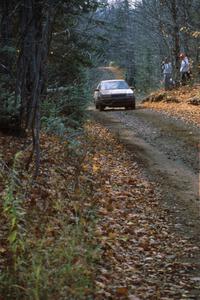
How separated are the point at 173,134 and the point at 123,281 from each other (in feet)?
41.3

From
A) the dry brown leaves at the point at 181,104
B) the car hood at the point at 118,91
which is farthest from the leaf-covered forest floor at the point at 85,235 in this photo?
the car hood at the point at 118,91

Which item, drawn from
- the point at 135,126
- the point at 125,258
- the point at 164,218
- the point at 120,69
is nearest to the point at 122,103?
the point at 135,126

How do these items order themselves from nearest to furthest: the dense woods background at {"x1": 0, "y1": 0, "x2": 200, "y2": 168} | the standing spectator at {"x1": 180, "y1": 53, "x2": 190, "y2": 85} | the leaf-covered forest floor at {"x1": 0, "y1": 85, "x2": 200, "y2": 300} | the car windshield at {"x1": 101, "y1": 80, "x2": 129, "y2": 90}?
1. the leaf-covered forest floor at {"x1": 0, "y1": 85, "x2": 200, "y2": 300}
2. the dense woods background at {"x1": 0, "y1": 0, "x2": 200, "y2": 168}
3. the car windshield at {"x1": 101, "y1": 80, "x2": 129, "y2": 90}
4. the standing spectator at {"x1": 180, "y1": 53, "x2": 190, "y2": 85}

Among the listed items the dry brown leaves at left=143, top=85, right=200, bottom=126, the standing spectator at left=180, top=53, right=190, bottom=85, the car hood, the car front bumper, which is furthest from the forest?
the standing spectator at left=180, top=53, right=190, bottom=85

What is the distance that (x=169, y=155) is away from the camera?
48.1 feet

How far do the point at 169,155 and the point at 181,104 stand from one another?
507 inches

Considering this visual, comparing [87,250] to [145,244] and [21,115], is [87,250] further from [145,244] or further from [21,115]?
[21,115]

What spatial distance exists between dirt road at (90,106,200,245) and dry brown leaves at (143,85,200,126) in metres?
0.66

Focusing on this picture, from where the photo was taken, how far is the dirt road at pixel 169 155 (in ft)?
30.5

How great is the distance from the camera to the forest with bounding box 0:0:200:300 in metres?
4.76

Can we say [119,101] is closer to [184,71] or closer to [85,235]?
[184,71]

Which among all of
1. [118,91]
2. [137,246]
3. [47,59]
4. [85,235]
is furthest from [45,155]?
[118,91]

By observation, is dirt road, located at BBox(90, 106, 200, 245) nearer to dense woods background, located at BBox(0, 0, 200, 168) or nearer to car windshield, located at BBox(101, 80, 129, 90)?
dense woods background, located at BBox(0, 0, 200, 168)

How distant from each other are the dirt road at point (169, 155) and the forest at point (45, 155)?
1273 mm
